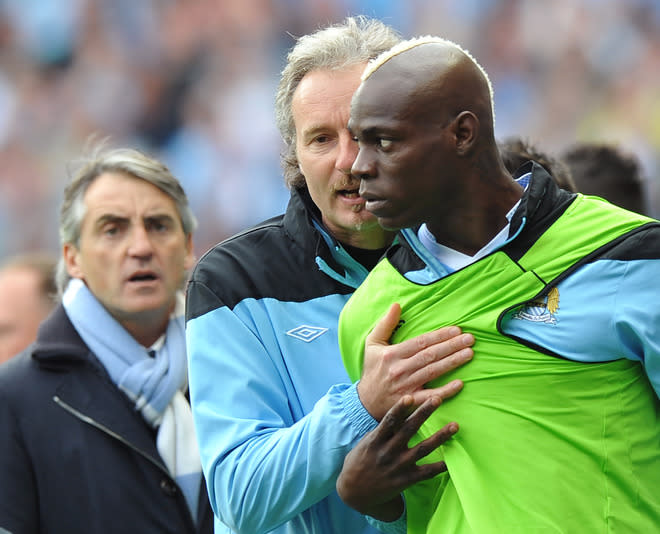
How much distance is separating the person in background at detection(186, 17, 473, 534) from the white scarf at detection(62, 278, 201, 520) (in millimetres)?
1117

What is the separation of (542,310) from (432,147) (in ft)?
1.18

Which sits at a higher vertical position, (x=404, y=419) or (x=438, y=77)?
(x=438, y=77)

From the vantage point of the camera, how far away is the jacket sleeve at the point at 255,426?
7.17 ft

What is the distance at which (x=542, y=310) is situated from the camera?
1941mm

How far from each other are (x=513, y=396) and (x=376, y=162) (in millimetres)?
495

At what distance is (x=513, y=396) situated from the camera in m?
1.94

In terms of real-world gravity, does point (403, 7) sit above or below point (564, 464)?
above

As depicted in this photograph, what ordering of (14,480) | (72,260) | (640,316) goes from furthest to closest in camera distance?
(72,260) < (14,480) < (640,316)

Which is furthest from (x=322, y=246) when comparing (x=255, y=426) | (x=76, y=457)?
(x=76, y=457)

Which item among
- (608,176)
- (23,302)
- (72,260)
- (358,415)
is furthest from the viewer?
(23,302)

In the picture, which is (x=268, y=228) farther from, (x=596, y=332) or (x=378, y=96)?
(x=596, y=332)

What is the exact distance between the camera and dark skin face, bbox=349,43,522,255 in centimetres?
199

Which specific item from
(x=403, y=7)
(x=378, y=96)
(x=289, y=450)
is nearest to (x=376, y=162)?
(x=378, y=96)

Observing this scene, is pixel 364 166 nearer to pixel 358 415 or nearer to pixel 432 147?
pixel 432 147
